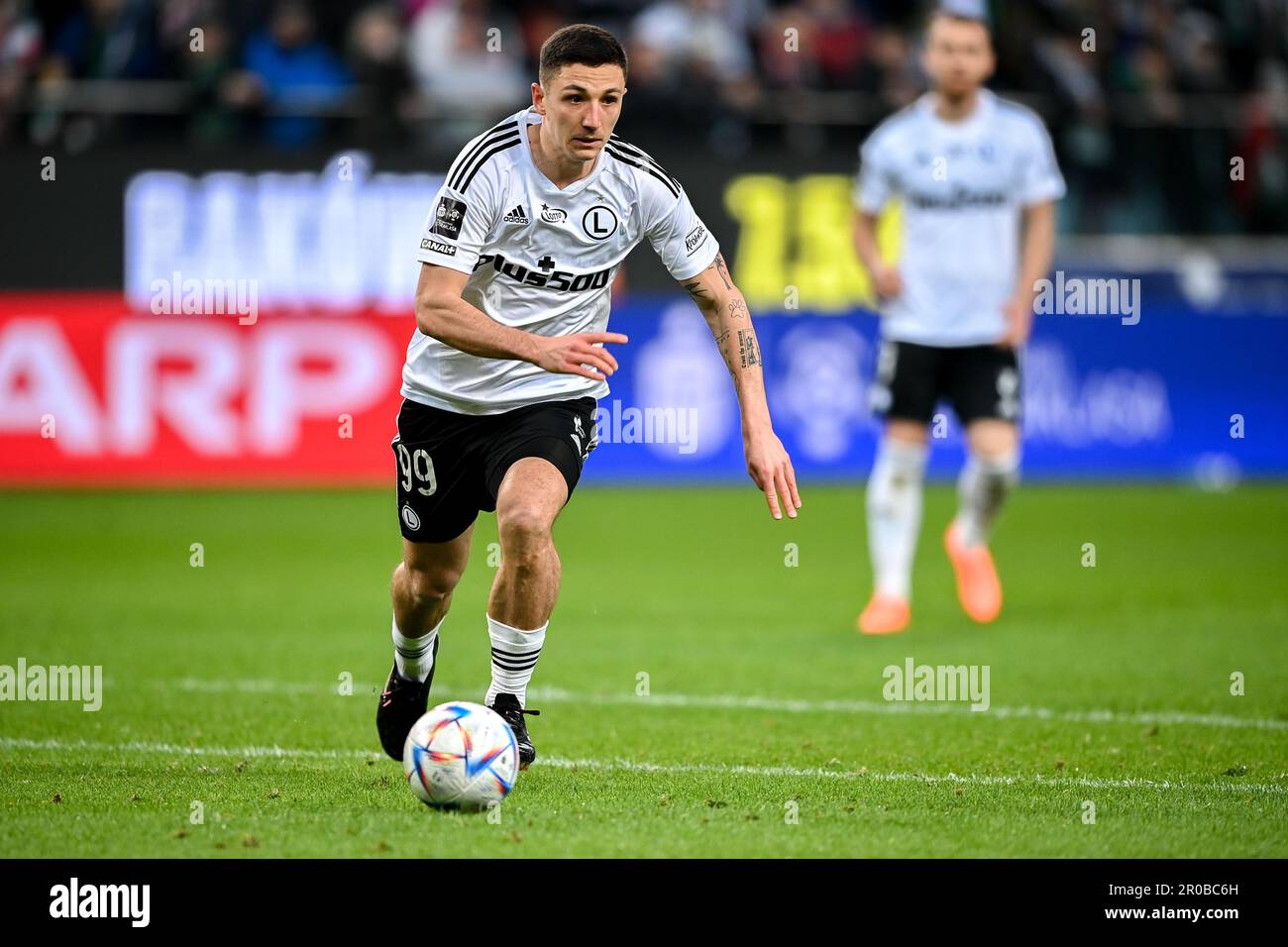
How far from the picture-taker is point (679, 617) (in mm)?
10445

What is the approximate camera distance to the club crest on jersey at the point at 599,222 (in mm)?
6328

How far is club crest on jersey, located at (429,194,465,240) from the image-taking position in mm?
6039

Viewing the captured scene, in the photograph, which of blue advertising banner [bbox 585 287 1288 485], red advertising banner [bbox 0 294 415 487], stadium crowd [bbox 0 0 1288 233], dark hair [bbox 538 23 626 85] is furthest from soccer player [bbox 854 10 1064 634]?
stadium crowd [bbox 0 0 1288 233]

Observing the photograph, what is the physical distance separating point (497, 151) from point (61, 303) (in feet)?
33.5

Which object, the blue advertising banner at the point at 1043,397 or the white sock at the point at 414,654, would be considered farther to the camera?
the blue advertising banner at the point at 1043,397

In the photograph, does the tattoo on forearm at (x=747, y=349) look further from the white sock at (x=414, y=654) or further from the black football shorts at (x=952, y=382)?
the black football shorts at (x=952, y=382)

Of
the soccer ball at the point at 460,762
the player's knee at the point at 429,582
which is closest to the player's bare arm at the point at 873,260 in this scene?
the player's knee at the point at 429,582

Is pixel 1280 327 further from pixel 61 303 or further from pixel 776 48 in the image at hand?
pixel 61 303

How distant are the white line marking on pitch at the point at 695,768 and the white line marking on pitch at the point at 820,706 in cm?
122

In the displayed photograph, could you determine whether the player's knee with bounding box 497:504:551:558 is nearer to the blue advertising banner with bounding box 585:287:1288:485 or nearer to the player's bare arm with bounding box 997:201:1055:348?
the player's bare arm with bounding box 997:201:1055:348

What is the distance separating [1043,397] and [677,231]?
11.1m

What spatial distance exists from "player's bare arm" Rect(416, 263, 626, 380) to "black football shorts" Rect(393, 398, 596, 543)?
1.52 feet

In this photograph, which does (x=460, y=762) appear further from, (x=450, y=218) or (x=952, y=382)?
(x=952, y=382)

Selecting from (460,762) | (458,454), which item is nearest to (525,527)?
(458,454)
